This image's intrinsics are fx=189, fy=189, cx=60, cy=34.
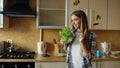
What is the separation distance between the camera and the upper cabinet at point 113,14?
281 cm

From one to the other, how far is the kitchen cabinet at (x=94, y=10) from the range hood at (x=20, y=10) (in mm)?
609

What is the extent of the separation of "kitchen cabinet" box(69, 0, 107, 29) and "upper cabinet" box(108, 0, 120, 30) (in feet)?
0.25

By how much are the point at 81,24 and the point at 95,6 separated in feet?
3.84

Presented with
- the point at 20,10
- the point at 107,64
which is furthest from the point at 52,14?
the point at 107,64

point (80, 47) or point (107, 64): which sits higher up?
point (80, 47)

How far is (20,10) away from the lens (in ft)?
8.84

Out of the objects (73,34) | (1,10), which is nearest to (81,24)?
(73,34)

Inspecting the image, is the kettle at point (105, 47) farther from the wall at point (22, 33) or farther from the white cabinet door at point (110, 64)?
the wall at point (22, 33)

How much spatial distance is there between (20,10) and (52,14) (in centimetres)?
51

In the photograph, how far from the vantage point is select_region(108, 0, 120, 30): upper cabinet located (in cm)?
281

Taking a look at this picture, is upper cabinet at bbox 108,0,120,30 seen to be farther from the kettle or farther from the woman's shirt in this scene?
the woman's shirt

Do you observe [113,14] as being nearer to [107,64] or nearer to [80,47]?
[107,64]

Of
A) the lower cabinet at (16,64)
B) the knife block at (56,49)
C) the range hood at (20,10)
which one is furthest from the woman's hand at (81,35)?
the knife block at (56,49)

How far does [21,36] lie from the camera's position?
10.1ft
